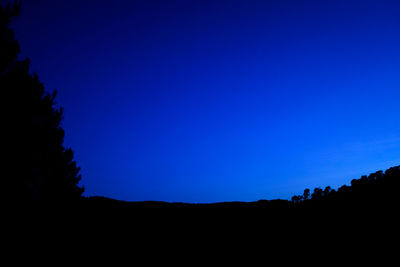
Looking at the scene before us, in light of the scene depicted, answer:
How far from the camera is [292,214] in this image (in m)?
7.25

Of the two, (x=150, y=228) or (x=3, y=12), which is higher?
(x=3, y=12)

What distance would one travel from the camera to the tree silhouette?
12.7 metres

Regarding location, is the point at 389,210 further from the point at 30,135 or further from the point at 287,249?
the point at 30,135

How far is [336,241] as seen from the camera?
17.0 ft

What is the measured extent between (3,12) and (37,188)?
35.4ft

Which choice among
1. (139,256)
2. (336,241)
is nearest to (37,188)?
(139,256)

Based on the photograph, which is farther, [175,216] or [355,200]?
[175,216]

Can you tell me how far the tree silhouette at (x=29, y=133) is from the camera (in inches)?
499

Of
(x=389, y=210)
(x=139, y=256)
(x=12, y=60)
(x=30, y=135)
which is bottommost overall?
(x=139, y=256)

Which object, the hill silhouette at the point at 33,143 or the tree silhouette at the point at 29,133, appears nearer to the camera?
the hill silhouette at the point at 33,143

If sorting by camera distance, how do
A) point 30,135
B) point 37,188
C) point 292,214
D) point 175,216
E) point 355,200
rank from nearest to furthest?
point 355,200, point 292,214, point 175,216, point 30,135, point 37,188

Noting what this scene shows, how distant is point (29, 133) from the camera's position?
45.4 feet

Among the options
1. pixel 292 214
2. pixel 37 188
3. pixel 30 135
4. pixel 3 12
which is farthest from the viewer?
pixel 37 188

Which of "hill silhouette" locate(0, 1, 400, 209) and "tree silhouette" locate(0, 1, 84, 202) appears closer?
"hill silhouette" locate(0, 1, 400, 209)
